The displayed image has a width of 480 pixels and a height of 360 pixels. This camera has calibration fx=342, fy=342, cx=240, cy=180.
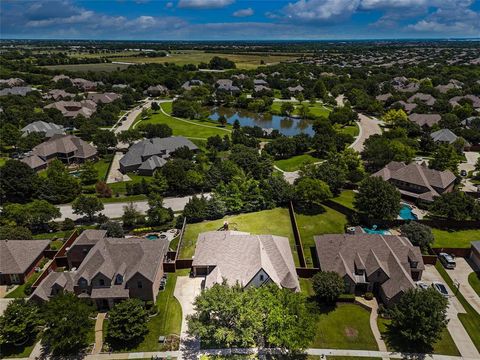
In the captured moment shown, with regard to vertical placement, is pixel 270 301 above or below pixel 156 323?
above

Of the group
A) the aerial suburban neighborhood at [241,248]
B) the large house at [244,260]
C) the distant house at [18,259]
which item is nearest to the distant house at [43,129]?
the aerial suburban neighborhood at [241,248]

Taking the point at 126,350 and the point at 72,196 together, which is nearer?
the point at 126,350

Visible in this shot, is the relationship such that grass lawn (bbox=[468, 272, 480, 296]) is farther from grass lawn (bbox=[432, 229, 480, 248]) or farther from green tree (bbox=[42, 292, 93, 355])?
green tree (bbox=[42, 292, 93, 355])

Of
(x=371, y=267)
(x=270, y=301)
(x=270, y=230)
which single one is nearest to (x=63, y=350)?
(x=270, y=301)

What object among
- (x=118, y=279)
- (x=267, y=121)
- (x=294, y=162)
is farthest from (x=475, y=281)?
(x=267, y=121)

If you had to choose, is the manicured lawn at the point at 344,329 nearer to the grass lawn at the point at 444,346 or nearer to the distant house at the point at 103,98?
the grass lawn at the point at 444,346

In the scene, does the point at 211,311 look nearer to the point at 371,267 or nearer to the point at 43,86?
the point at 371,267

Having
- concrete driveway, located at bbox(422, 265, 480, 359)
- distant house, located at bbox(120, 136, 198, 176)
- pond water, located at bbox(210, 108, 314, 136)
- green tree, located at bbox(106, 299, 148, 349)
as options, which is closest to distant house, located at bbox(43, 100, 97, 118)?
pond water, located at bbox(210, 108, 314, 136)
